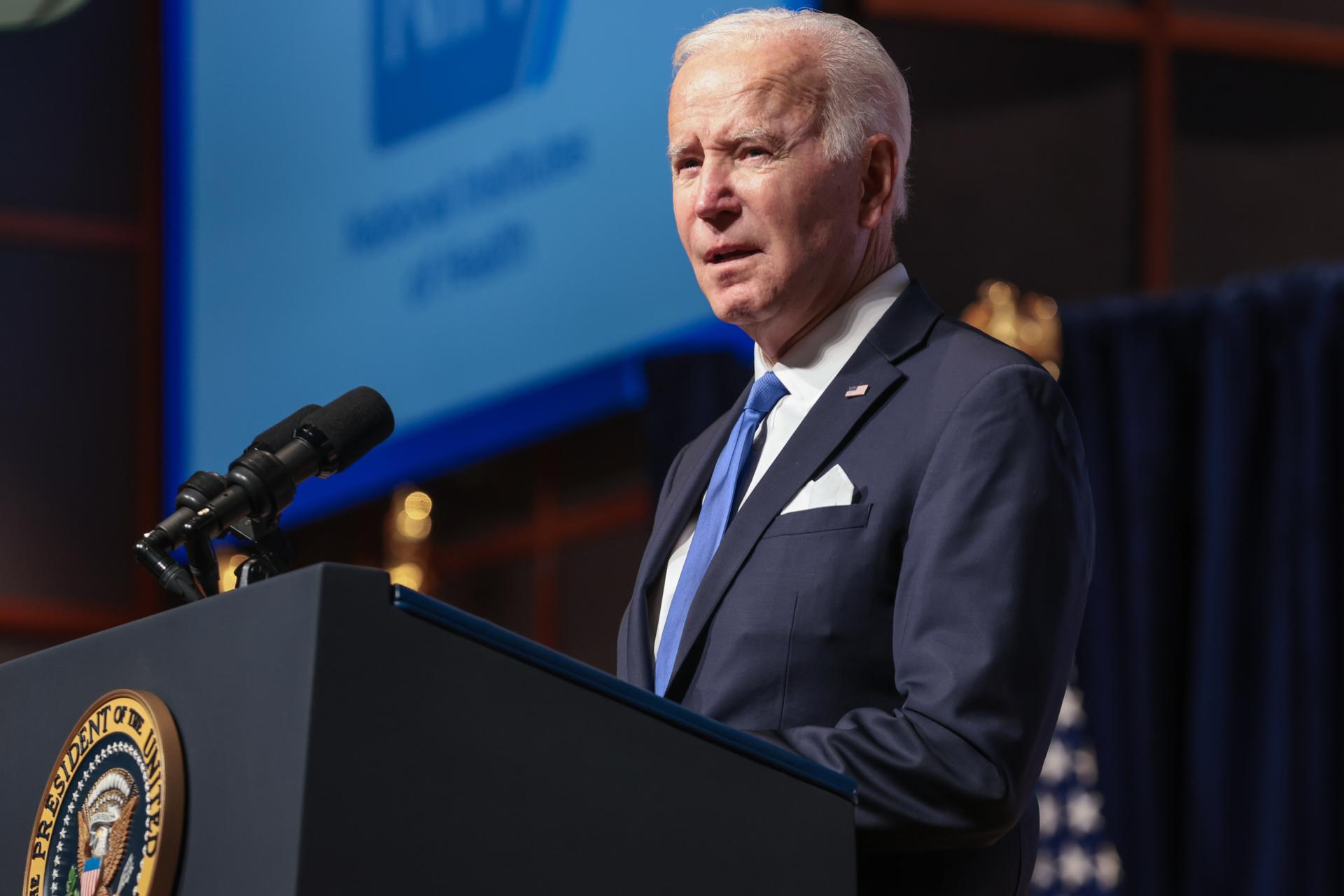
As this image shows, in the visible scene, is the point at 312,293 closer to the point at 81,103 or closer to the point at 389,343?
the point at 389,343

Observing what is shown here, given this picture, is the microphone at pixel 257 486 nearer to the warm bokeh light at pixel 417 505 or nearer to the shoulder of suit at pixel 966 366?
the shoulder of suit at pixel 966 366

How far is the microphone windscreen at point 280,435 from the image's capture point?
1683mm

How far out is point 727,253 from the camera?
6.53ft

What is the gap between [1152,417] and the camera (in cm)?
477

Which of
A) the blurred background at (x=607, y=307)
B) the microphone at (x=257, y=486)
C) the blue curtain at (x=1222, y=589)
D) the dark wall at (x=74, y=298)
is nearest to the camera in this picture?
the microphone at (x=257, y=486)

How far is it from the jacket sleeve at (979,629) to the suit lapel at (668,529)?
0.31 m

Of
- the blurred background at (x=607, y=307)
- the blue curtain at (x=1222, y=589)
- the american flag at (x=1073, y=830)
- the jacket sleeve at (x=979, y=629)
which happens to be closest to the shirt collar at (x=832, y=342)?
the jacket sleeve at (x=979, y=629)

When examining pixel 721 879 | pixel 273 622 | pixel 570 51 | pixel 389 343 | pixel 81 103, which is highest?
pixel 81 103

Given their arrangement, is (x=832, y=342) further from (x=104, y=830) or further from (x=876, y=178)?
(x=104, y=830)

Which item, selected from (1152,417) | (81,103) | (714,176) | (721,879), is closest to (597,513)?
(1152,417)

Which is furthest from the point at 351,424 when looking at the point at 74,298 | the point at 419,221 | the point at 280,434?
the point at 74,298

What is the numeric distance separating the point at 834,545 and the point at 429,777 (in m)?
0.55

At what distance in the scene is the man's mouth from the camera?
1.98m

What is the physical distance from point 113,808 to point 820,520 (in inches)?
26.7
